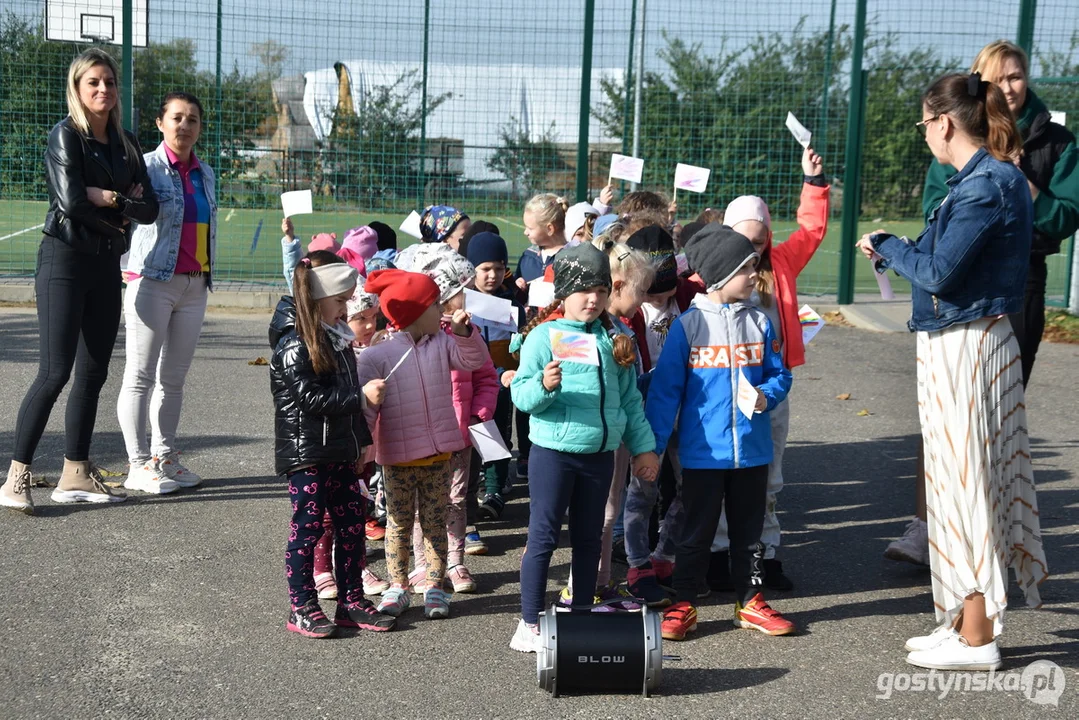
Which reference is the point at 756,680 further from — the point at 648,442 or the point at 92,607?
the point at 92,607

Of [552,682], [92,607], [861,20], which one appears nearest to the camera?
[552,682]

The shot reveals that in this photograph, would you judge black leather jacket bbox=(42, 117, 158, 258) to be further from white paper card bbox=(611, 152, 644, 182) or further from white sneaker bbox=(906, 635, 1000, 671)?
white paper card bbox=(611, 152, 644, 182)

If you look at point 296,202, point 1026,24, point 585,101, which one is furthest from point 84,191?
point 1026,24

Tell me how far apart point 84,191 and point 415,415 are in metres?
2.18

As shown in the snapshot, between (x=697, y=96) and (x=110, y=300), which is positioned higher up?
(x=697, y=96)

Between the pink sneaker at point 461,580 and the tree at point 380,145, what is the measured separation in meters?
8.88

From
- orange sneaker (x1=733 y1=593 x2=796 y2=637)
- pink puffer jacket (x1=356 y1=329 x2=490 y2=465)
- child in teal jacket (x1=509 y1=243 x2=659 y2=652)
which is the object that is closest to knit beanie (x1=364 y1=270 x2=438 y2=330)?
pink puffer jacket (x1=356 y1=329 x2=490 y2=465)

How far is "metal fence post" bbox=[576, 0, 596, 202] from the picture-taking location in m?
12.8

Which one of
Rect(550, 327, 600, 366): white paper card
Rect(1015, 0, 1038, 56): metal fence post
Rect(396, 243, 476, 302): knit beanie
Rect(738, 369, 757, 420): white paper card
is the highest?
Rect(1015, 0, 1038, 56): metal fence post

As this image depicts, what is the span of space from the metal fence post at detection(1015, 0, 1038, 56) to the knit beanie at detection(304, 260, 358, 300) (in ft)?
35.6

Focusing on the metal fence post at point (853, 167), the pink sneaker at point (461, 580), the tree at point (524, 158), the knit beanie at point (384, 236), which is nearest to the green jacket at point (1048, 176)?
the pink sneaker at point (461, 580)

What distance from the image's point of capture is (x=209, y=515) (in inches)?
226

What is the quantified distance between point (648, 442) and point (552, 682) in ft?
3.21

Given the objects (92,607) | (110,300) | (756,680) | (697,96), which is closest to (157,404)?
(110,300)
